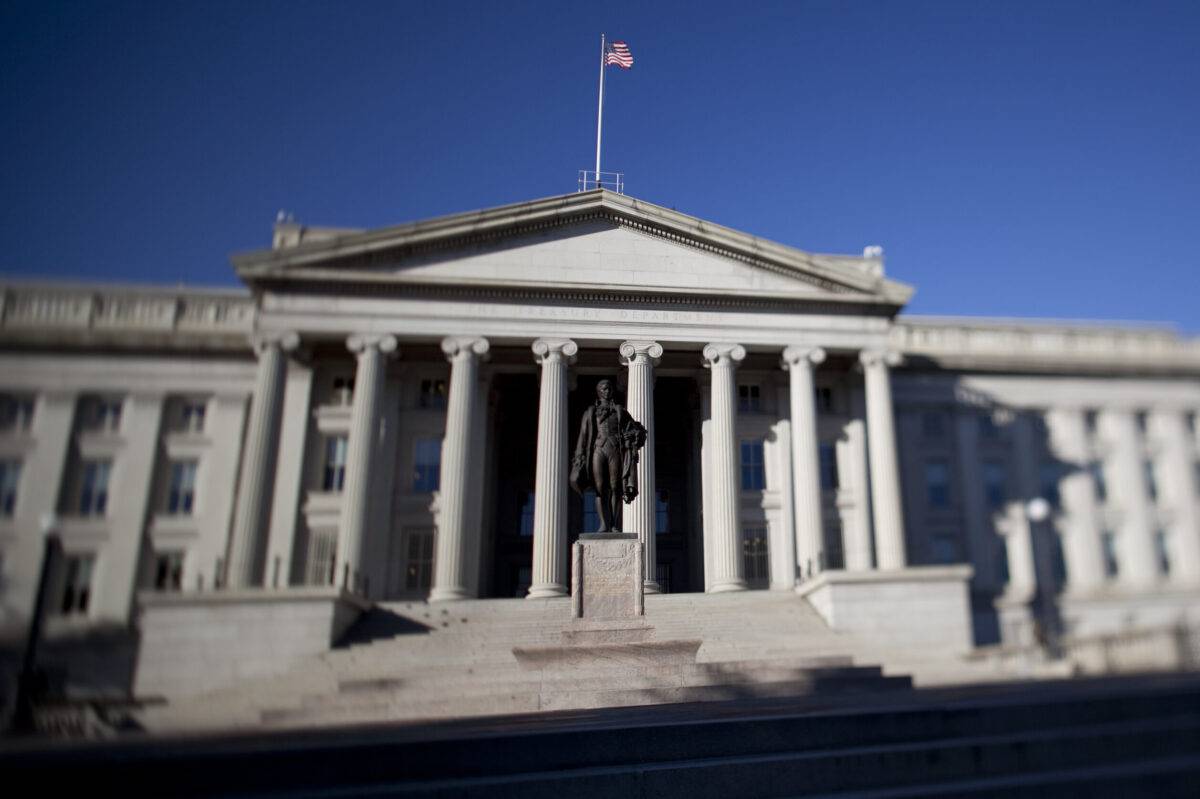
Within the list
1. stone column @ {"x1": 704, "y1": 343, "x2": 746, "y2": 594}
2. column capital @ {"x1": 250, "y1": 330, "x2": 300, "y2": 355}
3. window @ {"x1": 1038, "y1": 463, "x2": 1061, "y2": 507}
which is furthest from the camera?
window @ {"x1": 1038, "y1": 463, "x2": 1061, "y2": 507}

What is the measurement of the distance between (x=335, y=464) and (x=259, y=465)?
13.4 feet

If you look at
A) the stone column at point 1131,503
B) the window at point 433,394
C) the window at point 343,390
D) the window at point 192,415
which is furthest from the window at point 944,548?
the window at point 192,415

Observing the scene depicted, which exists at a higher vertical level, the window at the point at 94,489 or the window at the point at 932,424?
the window at the point at 932,424

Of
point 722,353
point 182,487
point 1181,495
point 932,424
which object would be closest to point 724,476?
point 722,353

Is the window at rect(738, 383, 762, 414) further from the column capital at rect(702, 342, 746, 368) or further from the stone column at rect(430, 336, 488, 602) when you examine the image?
the stone column at rect(430, 336, 488, 602)

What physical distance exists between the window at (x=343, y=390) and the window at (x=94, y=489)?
999 inches

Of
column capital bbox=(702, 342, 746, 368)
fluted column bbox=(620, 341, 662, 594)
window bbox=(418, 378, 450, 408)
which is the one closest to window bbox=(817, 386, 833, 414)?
column capital bbox=(702, 342, 746, 368)

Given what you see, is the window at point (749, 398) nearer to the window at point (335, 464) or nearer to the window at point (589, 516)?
the window at point (589, 516)

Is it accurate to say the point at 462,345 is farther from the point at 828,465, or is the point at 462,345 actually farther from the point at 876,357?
the point at 828,465

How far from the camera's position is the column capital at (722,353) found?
34094 mm

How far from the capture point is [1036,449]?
36969 millimetres

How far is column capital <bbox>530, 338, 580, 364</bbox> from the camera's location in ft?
109

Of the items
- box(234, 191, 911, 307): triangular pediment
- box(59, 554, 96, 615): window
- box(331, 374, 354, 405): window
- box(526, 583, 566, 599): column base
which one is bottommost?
box(59, 554, 96, 615): window

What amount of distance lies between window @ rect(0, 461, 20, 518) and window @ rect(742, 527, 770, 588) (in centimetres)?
3218
